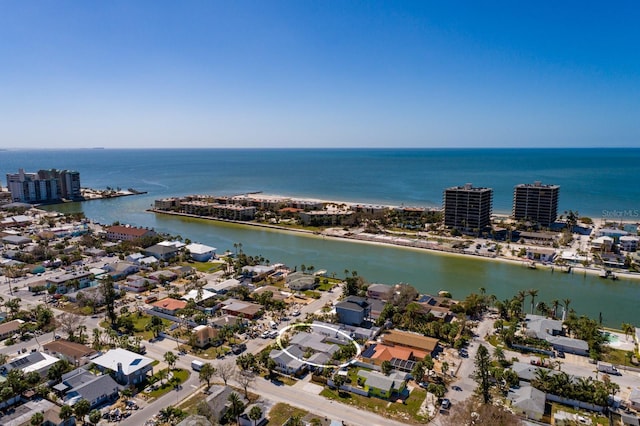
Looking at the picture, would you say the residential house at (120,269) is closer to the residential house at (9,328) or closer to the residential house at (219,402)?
the residential house at (9,328)

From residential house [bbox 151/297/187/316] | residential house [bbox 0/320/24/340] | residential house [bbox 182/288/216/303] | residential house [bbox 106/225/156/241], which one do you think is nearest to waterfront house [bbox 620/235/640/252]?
residential house [bbox 182/288/216/303]

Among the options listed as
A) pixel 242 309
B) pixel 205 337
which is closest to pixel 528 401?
pixel 205 337

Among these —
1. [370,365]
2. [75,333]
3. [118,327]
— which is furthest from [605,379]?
[75,333]

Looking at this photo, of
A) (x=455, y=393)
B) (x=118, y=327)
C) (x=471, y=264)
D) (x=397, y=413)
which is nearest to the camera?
(x=397, y=413)

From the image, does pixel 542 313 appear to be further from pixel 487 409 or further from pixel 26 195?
pixel 26 195

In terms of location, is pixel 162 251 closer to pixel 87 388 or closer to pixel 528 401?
pixel 87 388

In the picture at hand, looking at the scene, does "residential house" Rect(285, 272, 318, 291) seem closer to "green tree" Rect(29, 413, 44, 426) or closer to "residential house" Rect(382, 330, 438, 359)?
"residential house" Rect(382, 330, 438, 359)
